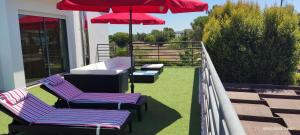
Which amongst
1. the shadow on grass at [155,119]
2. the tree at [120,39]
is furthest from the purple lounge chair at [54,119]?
the tree at [120,39]

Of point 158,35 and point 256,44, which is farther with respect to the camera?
point 158,35

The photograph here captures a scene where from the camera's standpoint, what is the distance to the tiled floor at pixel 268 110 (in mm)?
4969

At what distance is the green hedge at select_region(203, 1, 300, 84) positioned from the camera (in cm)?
807

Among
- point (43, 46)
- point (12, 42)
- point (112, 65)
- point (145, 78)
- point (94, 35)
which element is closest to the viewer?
point (12, 42)

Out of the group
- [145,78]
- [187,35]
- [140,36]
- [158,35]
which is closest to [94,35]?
[145,78]

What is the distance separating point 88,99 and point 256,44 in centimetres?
519

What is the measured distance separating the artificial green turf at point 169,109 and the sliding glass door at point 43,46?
130 centimetres

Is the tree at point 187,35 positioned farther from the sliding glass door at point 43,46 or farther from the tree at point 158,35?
the sliding glass door at point 43,46

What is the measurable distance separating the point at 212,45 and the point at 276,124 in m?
3.66

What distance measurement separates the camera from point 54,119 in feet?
13.7

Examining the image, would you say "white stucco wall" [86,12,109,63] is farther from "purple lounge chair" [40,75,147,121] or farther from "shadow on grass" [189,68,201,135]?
"purple lounge chair" [40,75,147,121]

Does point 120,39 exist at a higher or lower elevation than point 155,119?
higher

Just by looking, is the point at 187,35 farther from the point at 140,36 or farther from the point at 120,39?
the point at 120,39

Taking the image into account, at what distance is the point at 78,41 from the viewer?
39.3ft
